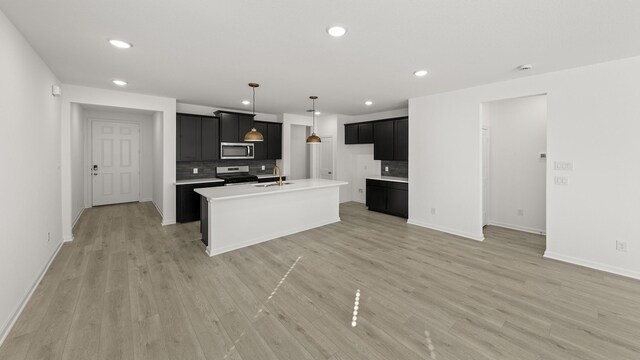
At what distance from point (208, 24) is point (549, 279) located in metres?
4.41

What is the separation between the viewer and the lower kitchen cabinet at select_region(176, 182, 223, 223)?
532 cm

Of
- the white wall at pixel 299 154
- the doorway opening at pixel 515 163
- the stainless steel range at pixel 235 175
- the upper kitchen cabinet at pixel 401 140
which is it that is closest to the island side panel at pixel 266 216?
the upper kitchen cabinet at pixel 401 140

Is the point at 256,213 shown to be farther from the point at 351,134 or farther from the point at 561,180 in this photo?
the point at 561,180

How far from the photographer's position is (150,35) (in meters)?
2.52

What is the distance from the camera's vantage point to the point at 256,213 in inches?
169

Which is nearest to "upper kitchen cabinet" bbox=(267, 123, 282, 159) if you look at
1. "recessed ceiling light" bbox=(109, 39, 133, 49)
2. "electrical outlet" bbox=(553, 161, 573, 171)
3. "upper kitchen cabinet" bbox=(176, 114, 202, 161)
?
"upper kitchen cabinet" bbox=(176, 114, 202, 161)

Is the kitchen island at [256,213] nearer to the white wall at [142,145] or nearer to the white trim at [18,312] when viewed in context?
the white trim at [18,312]

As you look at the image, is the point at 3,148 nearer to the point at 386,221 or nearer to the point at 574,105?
the point at 386,221

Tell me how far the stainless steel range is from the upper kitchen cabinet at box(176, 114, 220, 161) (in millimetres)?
508

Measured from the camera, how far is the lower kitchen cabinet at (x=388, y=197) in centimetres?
586

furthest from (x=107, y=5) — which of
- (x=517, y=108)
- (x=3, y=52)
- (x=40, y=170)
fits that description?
(x=517, y=108)

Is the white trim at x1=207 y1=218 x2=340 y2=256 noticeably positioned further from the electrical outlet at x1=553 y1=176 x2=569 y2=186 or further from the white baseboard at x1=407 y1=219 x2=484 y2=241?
the electrical outlet at x1=553 y1=176 x2=569 y2=186

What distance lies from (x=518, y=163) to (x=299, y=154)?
5406 mm

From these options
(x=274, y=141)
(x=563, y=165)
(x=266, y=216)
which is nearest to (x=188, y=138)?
(x=274, y=141)
